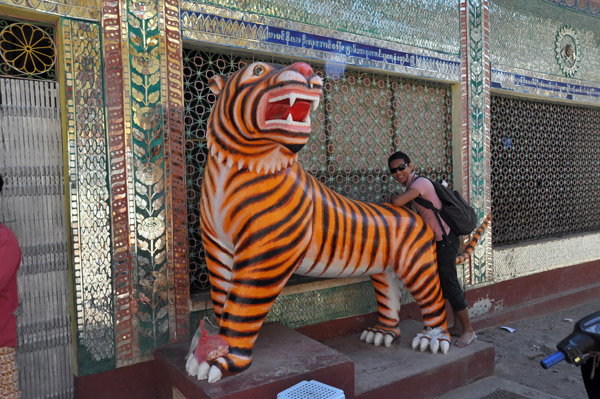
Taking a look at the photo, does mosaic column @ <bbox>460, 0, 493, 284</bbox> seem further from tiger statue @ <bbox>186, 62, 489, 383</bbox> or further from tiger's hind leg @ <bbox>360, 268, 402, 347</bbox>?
tiger statue @ <bbox>186, 62, 489, 383</bbox>

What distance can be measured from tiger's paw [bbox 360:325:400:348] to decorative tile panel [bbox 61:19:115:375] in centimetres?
187

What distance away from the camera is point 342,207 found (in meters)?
3.03

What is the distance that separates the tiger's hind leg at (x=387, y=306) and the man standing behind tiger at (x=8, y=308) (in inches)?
93.7

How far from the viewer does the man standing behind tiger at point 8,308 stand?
2217 millimetres

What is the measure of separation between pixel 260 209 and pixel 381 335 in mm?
1662

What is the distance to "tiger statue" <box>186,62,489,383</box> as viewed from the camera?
223 centimetres

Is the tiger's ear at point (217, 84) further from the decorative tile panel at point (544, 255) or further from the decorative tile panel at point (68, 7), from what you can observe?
the decorative tile panel at point (544, 255)

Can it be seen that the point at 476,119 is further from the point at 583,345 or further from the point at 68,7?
the point at 68,7

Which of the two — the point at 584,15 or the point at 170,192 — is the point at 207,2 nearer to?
the point at 170,192

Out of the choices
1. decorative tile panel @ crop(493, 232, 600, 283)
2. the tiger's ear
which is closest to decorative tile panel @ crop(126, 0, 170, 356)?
the tiger's ear

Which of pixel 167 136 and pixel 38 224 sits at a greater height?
pixel 167 136

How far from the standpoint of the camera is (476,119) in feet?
15.2

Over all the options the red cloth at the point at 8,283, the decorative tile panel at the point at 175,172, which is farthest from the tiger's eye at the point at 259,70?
the red cloth at the point at 8,283

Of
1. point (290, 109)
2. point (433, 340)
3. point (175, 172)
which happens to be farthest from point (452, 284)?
point (175, 172)
